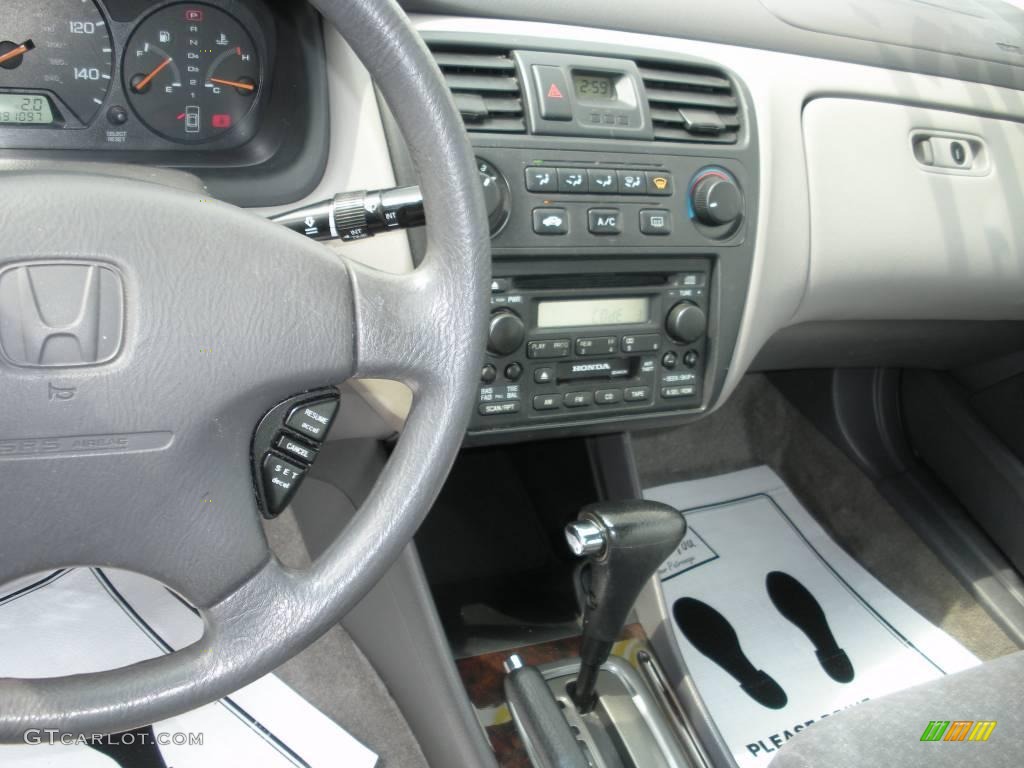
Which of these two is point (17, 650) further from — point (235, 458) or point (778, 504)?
point (778, 504)

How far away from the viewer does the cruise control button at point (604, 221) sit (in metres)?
0.92

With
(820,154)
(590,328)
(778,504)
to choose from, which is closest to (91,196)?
(590,328)

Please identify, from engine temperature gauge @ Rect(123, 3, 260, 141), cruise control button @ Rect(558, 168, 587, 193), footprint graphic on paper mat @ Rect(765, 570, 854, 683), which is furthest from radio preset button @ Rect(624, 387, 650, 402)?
Result: footprint graphic on paper mat @ Rect(765, 570, 854, 683)

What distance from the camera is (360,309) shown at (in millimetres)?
638

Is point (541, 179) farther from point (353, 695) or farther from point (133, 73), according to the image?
point (353, 695)

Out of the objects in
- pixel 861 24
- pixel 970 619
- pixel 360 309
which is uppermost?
pixel 861 24

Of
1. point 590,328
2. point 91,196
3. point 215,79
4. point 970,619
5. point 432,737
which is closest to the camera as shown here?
point 91,196

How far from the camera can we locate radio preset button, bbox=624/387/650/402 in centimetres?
100

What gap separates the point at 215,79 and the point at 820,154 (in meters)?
0.67

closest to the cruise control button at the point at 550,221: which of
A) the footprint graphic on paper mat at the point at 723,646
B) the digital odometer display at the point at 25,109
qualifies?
the digital odometer display at the point at 25,109

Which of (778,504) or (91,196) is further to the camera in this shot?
(778,504)

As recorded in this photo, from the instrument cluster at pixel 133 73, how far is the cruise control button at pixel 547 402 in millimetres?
376

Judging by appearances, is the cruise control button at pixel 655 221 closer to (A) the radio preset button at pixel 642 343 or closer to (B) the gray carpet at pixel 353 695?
(A) the radio preset button at pixel 642 343

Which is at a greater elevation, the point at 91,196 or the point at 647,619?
the point at 91,196
